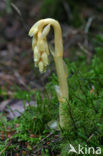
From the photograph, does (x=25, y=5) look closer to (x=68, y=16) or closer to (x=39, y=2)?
(x=39, y=2)

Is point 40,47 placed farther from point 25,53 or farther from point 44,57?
point 25,53

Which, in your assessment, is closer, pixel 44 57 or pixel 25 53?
pixel 44 57

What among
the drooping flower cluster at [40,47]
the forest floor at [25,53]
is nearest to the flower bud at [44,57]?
the drooping flower cluster at [40,47]

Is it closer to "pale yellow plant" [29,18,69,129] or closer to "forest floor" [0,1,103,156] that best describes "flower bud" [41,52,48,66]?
"pale yellow plant" [29,18,69,129]

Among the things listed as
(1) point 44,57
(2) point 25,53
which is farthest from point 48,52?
(2) point 25,53

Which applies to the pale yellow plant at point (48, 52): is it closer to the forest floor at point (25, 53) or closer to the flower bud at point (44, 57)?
the flower bud at point (44, 57)

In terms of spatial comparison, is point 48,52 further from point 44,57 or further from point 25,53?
point 25,53

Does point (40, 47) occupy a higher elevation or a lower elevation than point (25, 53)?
lower

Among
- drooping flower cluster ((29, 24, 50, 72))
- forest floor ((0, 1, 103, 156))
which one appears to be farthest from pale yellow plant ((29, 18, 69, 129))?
forest floor ((0, 1, 103, 156))

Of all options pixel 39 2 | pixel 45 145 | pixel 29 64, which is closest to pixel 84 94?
pixel 45 145
